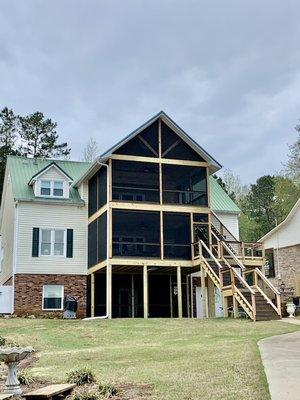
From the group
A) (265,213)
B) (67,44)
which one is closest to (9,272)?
(67,44)

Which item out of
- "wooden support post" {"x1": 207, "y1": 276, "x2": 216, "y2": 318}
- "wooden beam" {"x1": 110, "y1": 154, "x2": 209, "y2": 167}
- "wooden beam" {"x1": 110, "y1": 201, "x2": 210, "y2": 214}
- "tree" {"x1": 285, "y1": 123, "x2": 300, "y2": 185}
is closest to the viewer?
"wooden beam" {"x1": 110, "y1": 201, "x2": 210, "y2": 214}

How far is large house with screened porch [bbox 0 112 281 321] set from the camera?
25.5m

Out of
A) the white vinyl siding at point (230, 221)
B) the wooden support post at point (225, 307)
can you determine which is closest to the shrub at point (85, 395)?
the wooden support post at point (225, 307)

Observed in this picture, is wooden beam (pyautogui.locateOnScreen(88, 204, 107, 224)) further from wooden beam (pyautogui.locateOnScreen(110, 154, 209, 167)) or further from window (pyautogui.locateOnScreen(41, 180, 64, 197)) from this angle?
wooden beam (pyautogui.locateOnScreen(110, 154, 209, 167))

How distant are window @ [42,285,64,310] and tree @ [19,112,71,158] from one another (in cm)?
2533

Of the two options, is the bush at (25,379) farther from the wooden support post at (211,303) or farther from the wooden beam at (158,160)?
the wooden support post at (211,303)

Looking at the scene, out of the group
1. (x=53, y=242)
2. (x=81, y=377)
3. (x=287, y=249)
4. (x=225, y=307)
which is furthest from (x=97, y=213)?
(x=81, y=377)

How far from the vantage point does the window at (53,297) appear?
27234mm

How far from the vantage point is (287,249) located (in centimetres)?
3016

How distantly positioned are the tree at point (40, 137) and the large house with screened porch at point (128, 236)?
21800 millimetres

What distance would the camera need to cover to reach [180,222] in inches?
1041

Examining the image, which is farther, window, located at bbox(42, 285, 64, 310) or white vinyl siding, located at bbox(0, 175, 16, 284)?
white vinyl siding, located at bbox(0, 175, 16, 284)

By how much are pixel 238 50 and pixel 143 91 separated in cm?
1168

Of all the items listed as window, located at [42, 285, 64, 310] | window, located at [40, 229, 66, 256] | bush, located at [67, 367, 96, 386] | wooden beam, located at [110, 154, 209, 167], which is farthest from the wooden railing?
bush, located at [67, 367, 96, 386]
